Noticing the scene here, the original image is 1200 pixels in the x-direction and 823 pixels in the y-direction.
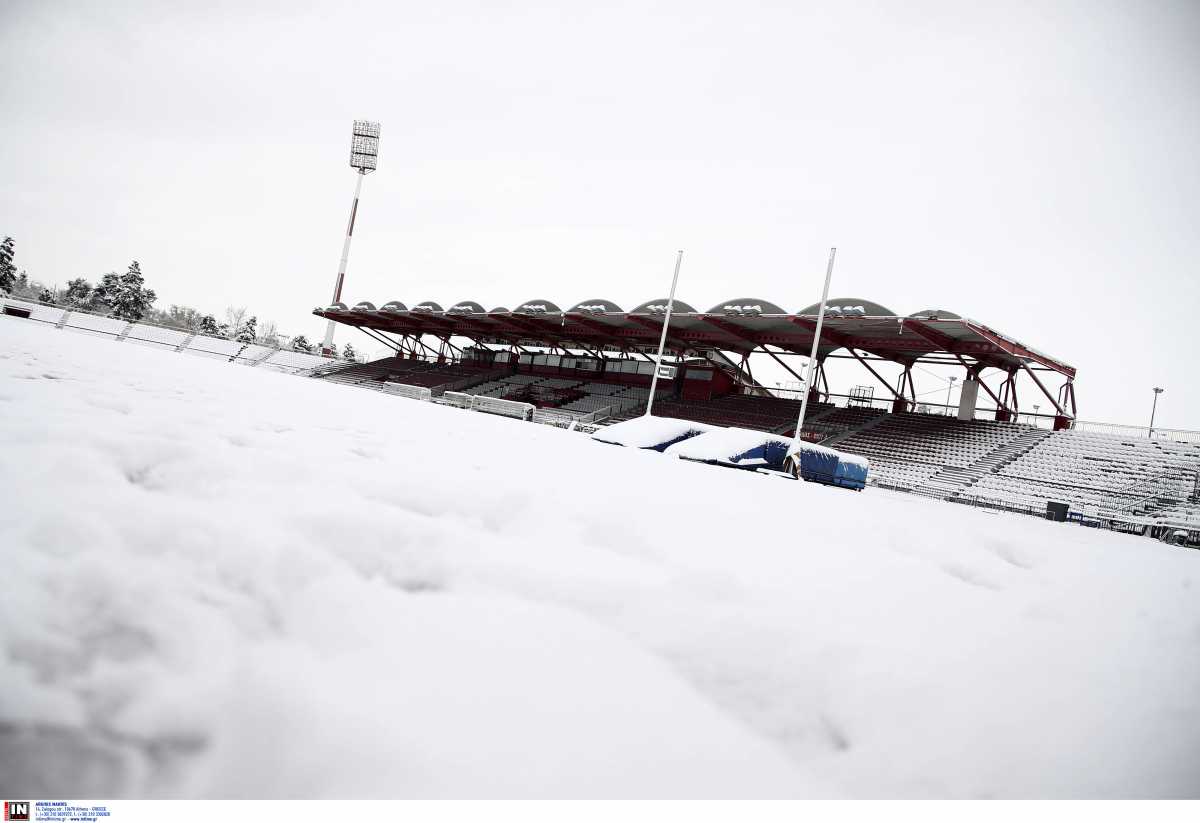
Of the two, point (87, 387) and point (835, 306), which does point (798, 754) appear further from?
point (835, 306)

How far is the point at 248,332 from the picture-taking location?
66562 mm

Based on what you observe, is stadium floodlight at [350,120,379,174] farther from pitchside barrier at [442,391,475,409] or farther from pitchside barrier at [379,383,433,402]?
pitchside barrier at [442,391,475,409]

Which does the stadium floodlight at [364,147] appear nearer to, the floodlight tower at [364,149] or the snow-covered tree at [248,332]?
the floodlight tower at [364,149]

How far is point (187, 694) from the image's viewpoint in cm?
85

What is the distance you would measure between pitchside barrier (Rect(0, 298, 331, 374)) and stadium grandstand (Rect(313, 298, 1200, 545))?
579cm

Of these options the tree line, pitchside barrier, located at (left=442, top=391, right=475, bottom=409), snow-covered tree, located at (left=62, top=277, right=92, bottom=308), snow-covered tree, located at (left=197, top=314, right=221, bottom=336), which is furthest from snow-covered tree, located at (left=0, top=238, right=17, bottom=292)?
pitchside barrier, located at (left=442, top=391, right=475, bottom=409)

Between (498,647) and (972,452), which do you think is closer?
(498,647)

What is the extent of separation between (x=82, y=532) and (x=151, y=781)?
23.8 inches

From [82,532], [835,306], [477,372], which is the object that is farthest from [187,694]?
[477,372]

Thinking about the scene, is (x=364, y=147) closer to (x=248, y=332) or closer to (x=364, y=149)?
(x=364, y=149)

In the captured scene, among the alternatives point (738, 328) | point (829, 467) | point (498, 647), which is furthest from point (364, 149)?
point (498, 647)

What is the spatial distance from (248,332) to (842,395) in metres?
63.6

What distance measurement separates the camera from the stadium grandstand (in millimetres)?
18859

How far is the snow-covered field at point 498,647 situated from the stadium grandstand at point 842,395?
17496 mm
